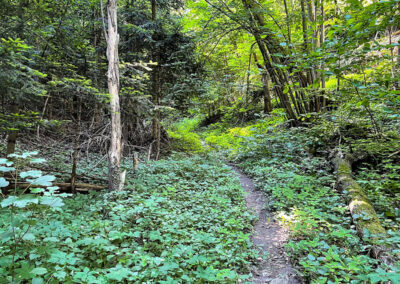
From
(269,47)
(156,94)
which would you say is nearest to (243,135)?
(269,47)

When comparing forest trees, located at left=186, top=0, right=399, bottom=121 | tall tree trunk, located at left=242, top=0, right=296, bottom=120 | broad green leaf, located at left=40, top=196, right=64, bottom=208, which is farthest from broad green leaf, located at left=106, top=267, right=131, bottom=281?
tall tree trunk, located at left=242, top=0, right=296, bottom=120

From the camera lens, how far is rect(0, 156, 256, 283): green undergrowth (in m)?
2.25

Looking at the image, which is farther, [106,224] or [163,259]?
[106,224]

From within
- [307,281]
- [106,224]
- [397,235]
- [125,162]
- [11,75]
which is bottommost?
[307,281]

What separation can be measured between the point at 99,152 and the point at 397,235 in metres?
8.14

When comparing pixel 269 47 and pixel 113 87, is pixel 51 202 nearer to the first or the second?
pixel 113 87

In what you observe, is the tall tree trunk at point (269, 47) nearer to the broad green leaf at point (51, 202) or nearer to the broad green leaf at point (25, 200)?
the broad green leaf at point (51, 202)

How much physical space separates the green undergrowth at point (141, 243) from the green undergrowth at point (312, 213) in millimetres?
844

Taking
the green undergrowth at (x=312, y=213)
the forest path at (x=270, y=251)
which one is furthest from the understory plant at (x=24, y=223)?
the green undergrowth at (x=312, y=213)

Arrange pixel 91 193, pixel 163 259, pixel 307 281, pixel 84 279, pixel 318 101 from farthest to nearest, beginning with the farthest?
1. pixel 318 101
2. pixel 91 193
3. pixel 307 281
4. pixel 163 259
5. pixel 84 279

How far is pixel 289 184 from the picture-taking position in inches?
215

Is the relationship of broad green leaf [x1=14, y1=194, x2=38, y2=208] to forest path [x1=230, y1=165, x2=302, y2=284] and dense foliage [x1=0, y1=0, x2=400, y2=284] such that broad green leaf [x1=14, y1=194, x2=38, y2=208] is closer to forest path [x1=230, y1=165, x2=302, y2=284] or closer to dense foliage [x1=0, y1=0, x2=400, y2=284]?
dense foliage [x1=0, y1=0, x2=400, y2=284]

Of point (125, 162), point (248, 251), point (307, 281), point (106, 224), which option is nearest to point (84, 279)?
point (106, 224)

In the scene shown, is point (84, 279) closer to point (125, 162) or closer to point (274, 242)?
point (274, 242)
